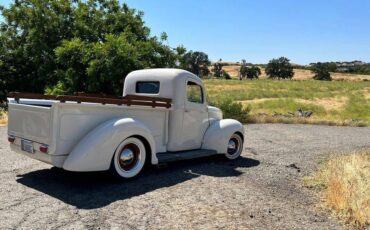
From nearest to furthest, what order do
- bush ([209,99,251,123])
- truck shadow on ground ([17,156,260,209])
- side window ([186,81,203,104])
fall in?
truck shadow on ground ([17,156,260,209]), side window ([186,81,203,104]), bush ([209,99,251,123])

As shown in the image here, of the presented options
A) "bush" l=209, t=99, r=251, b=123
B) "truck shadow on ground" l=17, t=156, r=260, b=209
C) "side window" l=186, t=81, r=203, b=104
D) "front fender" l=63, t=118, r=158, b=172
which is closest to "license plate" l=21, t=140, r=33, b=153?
"truck shadow on ground" l=17, t=156, r=260, b=209

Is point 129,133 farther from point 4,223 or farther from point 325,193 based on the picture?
point 325,193

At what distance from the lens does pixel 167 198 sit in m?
6.22

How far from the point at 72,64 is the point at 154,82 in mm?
10758

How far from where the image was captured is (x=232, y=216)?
555 centimetres

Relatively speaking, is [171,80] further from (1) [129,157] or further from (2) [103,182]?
(2) [103,182]

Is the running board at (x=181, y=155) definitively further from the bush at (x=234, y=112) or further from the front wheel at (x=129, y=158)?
the bush at (x=234, y=112)

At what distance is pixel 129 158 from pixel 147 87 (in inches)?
84.4

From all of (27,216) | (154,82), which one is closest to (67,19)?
(154,82)

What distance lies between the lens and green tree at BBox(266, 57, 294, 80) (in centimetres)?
12862

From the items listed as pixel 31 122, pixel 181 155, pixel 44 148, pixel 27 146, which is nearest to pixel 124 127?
pixel 44 148

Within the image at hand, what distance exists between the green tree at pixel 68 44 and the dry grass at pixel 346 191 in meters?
11.1

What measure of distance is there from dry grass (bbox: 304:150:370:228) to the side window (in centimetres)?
269

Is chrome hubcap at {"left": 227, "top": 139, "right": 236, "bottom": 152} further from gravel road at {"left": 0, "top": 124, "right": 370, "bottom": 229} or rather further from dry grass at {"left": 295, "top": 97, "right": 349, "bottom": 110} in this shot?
dry grass at {"left": 295, "top": 97, "right": 349, "bottom": 110}
